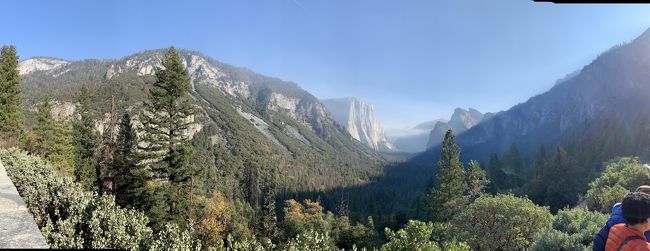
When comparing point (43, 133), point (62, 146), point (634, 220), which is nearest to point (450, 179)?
point (634, 220)

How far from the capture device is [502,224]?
893 inches

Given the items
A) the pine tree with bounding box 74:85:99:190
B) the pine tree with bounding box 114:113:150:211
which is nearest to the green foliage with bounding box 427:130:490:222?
the pine tree with bounding box 114:113:150:211

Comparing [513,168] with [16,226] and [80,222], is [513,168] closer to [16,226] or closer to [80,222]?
[80,222]

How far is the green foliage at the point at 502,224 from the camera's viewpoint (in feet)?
71.8

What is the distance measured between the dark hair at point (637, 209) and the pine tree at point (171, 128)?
26670mm

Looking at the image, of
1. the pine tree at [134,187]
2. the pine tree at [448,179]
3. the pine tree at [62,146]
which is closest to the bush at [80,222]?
the pine tree at [134,187]

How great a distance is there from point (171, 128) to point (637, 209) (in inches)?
1070

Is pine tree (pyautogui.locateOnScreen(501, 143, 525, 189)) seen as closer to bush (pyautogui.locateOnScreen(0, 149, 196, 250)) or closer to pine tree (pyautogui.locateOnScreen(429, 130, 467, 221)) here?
pine tree (pyautogui.locateOnScreen(429, 130, 467, 221))

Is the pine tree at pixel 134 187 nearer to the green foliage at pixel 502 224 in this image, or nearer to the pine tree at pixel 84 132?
the pine tree at pixel 84 132

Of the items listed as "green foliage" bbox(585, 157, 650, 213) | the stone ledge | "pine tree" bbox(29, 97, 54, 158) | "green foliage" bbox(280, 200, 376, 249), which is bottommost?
"green foliage" bbox(280, 200, 376, 249)

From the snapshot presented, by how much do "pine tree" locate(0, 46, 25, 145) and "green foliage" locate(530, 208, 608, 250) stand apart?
4540cm

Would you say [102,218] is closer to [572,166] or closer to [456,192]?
[456,192]

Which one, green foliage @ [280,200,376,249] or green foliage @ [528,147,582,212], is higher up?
green foliage @ [528,147,582,212]

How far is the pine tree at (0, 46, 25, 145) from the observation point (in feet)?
126
